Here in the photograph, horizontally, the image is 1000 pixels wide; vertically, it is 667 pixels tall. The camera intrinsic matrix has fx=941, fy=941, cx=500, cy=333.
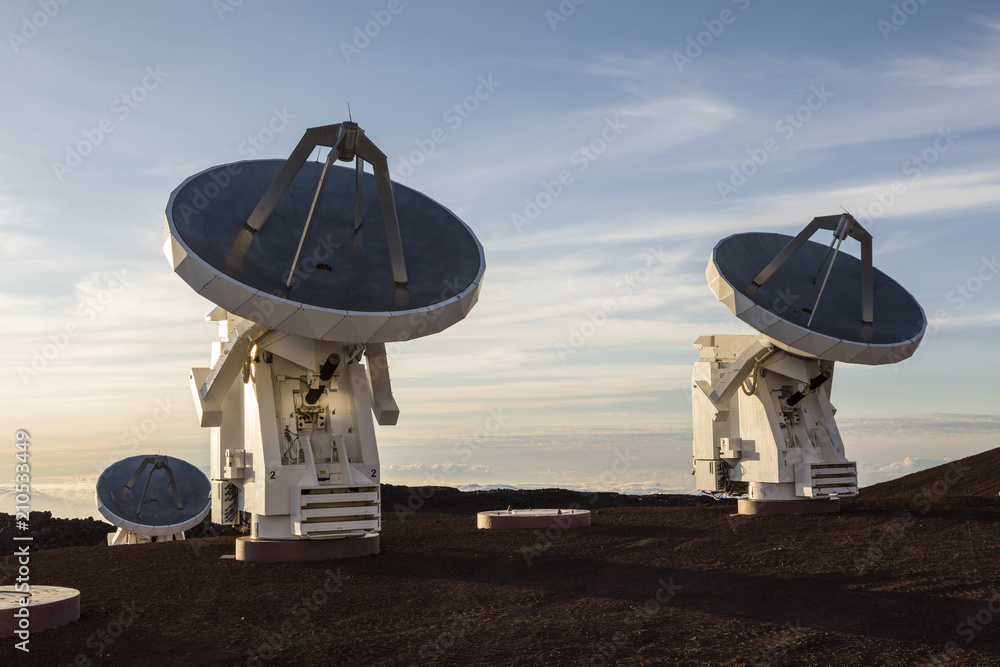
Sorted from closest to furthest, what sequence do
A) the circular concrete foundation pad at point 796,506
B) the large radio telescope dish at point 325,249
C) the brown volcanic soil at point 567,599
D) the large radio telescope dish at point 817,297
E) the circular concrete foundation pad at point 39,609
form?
the brown volcanic soil at point 567,599
the circular concrete foundation pad at point 39,609
the large radio telescope dish at point 325,249
the large radio telescope dish at point 817,297
the circular concrete foundation pad at point 796,506

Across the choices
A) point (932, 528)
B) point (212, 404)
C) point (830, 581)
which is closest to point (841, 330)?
point (932, 528)

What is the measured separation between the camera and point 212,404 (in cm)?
2105

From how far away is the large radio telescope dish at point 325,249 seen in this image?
16594 millimetres

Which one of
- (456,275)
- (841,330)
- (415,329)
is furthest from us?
(841,330)

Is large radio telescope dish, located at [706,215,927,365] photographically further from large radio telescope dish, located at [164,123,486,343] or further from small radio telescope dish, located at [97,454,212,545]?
small radio telescope dish, located at [97,454,212,545]

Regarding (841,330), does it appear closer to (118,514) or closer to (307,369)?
(307,369)

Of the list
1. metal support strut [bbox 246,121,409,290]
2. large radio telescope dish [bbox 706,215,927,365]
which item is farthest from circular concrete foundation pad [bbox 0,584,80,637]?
large radio telescope dish [bbox 706,215,927,365]

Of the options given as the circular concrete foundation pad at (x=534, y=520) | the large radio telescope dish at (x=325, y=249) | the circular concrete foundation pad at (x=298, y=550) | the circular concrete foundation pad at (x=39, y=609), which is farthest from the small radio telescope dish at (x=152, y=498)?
the circular concrete foundation pad at (x=39, y=609)

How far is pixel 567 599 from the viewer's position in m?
15.3

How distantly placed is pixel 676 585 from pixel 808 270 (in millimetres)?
15130

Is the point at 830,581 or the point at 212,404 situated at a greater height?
the point at 212,404

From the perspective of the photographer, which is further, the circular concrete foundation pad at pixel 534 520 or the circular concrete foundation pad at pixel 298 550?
the circular concrete foundation pad at pixel 534 520

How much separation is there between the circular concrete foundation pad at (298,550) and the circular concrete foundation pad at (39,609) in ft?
16.5

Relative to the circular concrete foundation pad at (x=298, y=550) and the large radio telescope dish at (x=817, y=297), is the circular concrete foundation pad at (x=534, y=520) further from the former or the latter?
the large radio telescope dish at (x=817, y=297)
